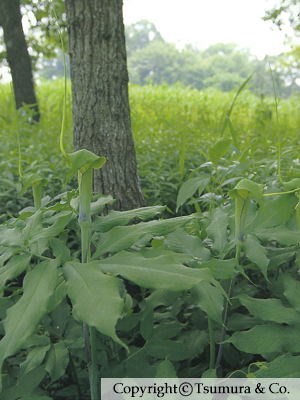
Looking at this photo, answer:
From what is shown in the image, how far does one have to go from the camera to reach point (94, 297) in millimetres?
664

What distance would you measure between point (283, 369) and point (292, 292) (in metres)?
0.22

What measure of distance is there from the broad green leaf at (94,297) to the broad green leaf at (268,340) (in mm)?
421

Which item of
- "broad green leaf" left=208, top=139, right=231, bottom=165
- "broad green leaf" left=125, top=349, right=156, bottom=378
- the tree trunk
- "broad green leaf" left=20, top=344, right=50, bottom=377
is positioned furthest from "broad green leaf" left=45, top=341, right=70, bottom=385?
the tree trunk

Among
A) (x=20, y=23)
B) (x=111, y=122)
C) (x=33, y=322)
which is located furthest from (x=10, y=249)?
(x=20, y=23)

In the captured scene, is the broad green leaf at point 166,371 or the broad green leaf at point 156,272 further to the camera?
the broad green leaf at point 166,371

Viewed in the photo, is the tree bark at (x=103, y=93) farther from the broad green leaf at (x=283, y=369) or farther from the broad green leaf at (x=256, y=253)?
the broad green leaf at (x=283, y=369)

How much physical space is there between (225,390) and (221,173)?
827 mm

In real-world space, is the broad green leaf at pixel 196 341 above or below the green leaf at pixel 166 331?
below

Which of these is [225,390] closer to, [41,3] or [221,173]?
[221,173]

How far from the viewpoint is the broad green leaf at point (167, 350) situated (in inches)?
40.8

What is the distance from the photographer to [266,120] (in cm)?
439

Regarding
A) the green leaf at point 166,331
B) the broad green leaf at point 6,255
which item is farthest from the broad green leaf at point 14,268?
the green leaf at point 166,331

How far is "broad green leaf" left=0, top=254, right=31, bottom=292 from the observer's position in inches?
31.6

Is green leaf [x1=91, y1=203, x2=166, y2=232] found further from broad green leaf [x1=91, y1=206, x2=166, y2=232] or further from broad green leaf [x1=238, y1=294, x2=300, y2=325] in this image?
broad green leaf [x1=238, y1=294, x2=300, y2=325]
